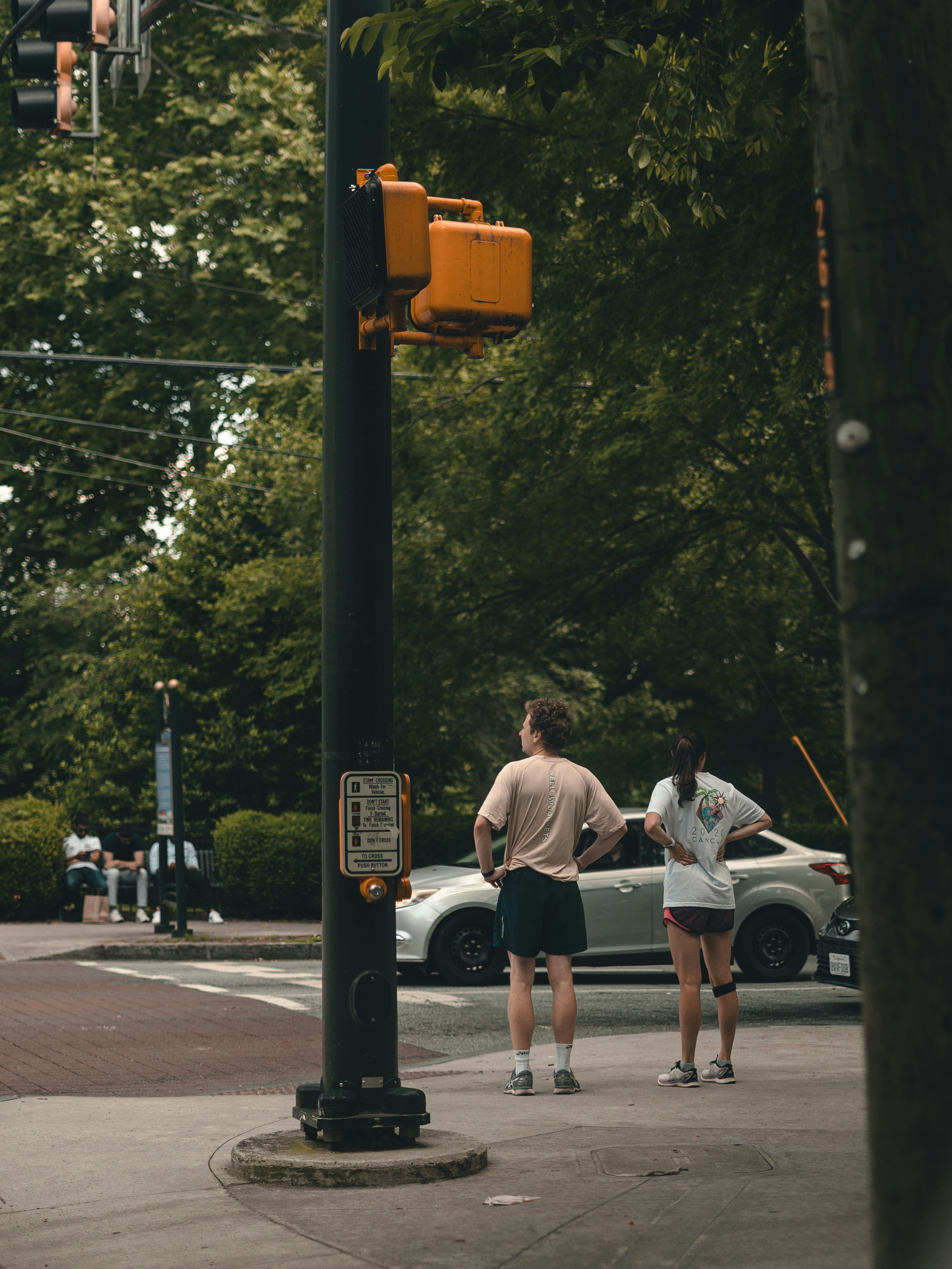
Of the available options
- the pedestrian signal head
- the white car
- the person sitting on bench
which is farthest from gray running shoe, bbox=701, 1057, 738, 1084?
the person sitting on bench

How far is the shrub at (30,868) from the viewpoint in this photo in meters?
22.9

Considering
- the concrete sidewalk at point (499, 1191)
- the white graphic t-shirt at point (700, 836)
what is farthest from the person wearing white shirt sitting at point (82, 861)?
the white graphic t-shirt at point (700, 836)

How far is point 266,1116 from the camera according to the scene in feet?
24.0

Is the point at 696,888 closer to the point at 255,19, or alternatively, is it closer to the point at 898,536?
the point at 898,536

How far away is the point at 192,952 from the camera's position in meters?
17.8

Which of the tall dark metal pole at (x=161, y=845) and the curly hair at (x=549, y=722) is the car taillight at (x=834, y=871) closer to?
the curly hair at (x=549, y=722)

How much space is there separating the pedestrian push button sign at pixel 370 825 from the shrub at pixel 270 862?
16.5m

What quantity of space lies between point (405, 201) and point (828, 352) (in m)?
3.09

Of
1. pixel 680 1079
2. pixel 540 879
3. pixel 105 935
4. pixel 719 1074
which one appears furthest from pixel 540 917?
pixel 105 935

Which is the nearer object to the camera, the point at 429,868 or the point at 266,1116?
the point at 266,1116

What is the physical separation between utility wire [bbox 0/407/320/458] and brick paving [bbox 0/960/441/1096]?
12192 mm

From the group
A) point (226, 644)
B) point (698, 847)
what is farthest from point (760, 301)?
point (226, 644)

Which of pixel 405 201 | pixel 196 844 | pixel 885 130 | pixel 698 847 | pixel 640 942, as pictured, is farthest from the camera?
pixel 196 844

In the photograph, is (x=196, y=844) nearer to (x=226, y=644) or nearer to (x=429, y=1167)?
(x=226, y=644)
